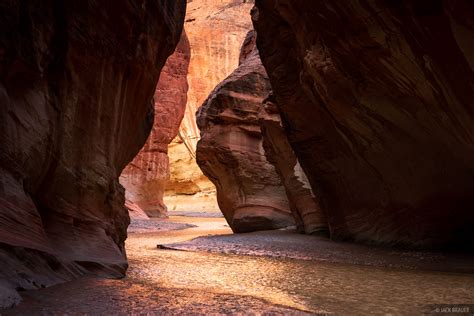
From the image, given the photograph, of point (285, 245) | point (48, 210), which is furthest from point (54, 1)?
point (285, 245)

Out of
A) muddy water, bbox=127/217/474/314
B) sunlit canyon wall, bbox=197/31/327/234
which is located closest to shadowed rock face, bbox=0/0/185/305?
muddy water, bbox=127/217/474/314

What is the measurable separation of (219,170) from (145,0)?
986cm

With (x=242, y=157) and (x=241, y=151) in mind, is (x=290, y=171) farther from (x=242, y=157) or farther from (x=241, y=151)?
(x=241, y=151)

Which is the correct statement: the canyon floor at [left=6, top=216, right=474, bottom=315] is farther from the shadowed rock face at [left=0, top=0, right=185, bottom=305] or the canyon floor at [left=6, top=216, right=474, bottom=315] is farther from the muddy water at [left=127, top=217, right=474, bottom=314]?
Answer: the shadowed rock face at [left=0, top=0, right=185, bottom=305]

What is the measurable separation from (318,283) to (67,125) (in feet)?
9.61

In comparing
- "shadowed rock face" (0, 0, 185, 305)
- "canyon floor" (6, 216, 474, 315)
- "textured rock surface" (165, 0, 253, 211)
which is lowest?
"canyon floor" (6, 216, 474, 315)

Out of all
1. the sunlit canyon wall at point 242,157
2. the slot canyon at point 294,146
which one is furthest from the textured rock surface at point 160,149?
the slot canyon at point 294,146

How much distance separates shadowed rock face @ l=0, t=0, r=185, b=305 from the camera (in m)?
3.38

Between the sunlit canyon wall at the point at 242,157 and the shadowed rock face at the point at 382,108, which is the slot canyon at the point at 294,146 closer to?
the shadowed rock face at the point at 382,108

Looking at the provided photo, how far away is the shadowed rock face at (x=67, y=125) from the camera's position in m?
3.38

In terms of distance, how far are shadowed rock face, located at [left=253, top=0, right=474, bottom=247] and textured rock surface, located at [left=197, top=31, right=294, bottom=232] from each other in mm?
4619

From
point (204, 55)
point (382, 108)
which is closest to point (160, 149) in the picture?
point (382, 108)

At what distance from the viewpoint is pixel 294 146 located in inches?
376

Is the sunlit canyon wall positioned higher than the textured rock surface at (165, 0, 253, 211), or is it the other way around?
the textured rock surface at (165, 0, 253, 211)
